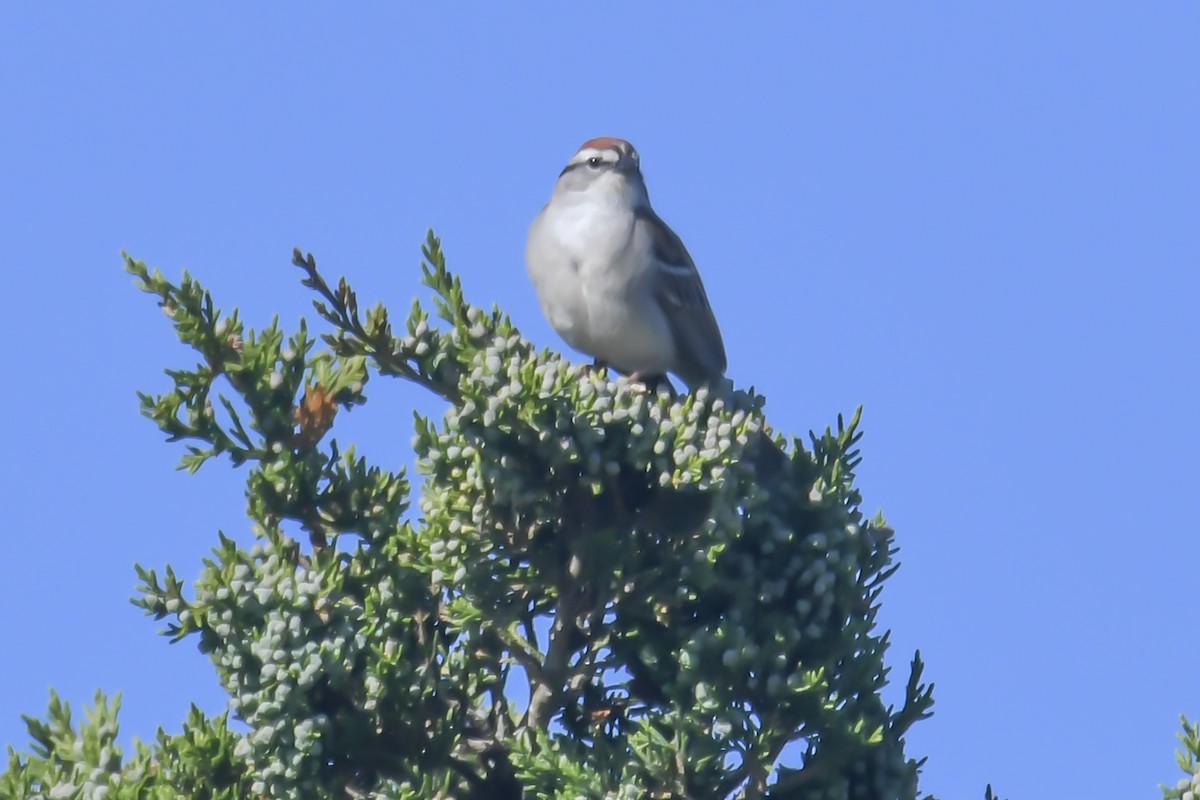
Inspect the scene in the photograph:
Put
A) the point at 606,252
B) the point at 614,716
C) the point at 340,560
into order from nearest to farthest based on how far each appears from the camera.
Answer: the point at 340,560 < the point at 614,716 < the point at 606,252

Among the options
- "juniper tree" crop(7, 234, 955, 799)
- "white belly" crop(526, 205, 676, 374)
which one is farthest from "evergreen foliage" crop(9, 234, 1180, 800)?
"white belly" crop(526, 205, 676, 374)

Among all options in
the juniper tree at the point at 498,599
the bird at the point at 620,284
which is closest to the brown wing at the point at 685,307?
the bird at the point at 620,284

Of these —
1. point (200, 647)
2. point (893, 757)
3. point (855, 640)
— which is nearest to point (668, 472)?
point (855, 640)

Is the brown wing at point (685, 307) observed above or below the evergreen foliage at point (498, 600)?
above

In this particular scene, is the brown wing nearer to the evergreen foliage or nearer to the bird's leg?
the bird's leg

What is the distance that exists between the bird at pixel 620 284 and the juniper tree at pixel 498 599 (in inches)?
88.3

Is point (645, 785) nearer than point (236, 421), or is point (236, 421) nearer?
point (645, 785)

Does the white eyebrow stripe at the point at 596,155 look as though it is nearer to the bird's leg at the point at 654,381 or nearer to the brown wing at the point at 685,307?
the brown wing at the point at 685,307

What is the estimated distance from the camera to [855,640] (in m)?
5.32

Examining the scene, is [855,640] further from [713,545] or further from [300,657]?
[300,657]

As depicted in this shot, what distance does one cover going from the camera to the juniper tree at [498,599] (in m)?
4.90

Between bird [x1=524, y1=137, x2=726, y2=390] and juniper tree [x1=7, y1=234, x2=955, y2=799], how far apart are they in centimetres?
224

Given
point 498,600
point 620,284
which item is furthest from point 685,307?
point 498,600

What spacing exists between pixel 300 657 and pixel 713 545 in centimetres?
140
